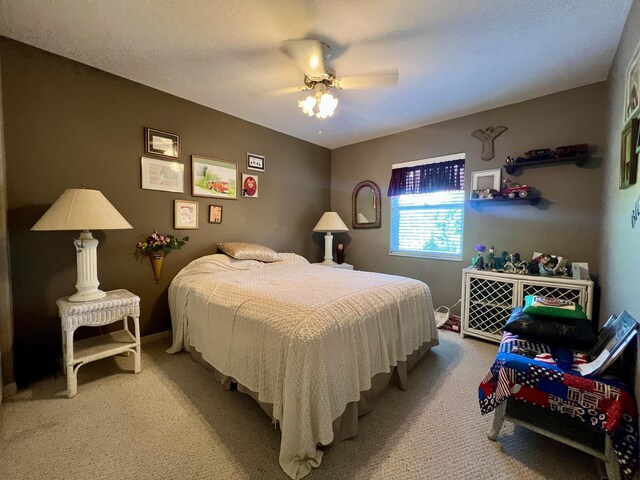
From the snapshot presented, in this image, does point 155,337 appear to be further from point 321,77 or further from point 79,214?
point 321,77

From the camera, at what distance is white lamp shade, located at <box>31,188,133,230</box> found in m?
1.75

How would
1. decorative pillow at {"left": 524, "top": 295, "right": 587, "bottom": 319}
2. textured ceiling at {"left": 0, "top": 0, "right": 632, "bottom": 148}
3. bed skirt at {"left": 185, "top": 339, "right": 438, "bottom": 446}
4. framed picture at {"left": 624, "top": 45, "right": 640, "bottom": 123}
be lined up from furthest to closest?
decorative pillow at {"left": 524, "top": 295, "right": 587, "bottom": 319} → textured ceiling at {"left": 0, "top": 0, "right": 632, "bottom": 148} → bed skirt at {"left": 185, "top": 339, "right": 438, "bottom": 446} → framed picture at {"left": 624, "top": 45, "right": 640, "bottom": 123}

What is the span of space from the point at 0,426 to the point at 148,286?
1260mm

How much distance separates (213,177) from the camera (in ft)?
9.95

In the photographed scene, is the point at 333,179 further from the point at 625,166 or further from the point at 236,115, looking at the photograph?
the point at 625,166

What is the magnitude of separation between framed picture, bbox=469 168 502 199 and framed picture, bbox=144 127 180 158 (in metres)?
3.31

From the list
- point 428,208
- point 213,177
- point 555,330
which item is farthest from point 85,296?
point 428,208

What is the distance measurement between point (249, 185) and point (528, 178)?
3.19m

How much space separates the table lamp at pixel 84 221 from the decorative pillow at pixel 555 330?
288 cm

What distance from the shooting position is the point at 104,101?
2.28m

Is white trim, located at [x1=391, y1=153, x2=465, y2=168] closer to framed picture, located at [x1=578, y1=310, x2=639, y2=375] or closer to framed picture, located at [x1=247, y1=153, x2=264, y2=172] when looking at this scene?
framed picture, located at [x1=247, y1=153, x2=264, y2=172]

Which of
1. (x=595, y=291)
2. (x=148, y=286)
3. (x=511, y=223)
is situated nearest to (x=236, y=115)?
(x=148, y=286)

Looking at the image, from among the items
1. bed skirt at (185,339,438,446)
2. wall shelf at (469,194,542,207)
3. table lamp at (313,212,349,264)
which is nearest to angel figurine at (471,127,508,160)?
wall shelf at (469,194,542,207)

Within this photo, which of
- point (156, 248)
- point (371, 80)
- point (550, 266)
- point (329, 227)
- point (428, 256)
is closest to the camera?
point (371, 80)
